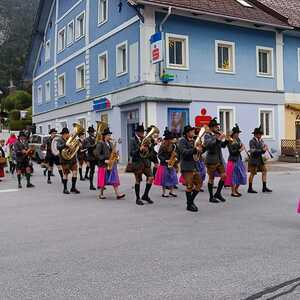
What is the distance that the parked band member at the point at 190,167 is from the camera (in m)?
10.2

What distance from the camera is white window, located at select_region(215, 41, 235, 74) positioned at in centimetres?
2477

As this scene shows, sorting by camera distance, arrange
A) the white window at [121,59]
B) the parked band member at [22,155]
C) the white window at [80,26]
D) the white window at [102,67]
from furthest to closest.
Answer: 1. the white window at [80,26]
2. the white window at [102,67]
3. the white window at [121,59]
4. the parked band member at [22,155]

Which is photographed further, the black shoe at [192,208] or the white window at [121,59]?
the white window at [121,59]

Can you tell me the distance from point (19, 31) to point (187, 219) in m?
84.9

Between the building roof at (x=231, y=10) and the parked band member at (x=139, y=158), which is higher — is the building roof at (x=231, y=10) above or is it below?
above

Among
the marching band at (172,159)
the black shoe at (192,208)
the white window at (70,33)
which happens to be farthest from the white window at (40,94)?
the black shoe at (192,208)

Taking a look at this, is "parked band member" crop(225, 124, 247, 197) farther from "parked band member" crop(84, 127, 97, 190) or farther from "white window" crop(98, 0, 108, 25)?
"white window" crop(98, 0, 108, 25)

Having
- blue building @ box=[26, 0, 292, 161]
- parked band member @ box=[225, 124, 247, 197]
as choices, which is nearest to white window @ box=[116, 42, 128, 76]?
blue building @ box=[26, 0, 292, 161]

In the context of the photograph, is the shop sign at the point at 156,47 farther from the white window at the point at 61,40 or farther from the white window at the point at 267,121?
the white window at the point at 61,40

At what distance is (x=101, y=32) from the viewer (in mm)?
26812

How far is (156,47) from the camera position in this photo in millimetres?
21672

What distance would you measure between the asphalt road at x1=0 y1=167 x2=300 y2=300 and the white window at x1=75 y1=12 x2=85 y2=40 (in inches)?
782

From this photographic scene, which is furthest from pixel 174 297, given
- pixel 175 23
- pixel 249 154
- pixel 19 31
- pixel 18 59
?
pixel 19 31

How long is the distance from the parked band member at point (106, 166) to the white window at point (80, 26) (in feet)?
60.0
